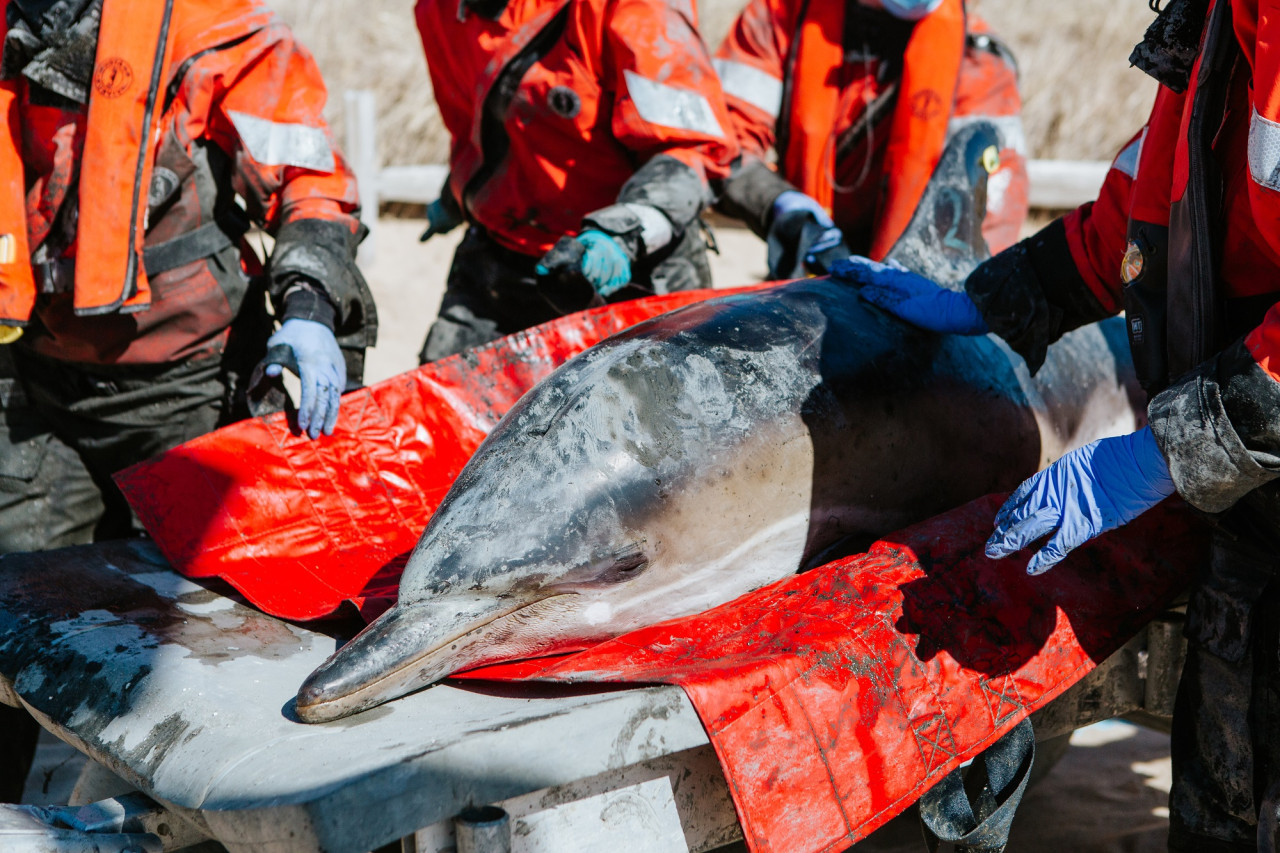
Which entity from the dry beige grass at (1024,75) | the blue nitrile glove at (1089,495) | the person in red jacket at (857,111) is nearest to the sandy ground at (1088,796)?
the blue nitrile glove at (1089,495)

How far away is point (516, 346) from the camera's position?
2865mm

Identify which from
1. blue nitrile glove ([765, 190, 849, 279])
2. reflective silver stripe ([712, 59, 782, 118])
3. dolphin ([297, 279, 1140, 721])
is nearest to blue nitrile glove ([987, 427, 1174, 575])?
dolphin ([297, 279, 1140, 721])

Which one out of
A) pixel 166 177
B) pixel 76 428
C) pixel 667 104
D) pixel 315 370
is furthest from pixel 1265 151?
pixel 76 428

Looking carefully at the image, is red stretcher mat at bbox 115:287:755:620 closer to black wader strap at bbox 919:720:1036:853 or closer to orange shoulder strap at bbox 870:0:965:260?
black wader strap at bbox 919:720:1036:853

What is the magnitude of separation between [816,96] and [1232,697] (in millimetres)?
2711

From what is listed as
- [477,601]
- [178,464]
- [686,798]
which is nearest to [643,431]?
[477,601]

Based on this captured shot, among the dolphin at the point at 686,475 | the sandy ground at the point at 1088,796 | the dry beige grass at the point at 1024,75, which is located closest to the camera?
the dolphin at the point at 686,475

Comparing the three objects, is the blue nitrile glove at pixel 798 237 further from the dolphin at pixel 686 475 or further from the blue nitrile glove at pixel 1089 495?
the blue nitrile glove at pixel 1089 495

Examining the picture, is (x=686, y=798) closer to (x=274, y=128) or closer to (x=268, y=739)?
(x=268, y=739)

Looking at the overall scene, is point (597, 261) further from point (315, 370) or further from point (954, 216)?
point (954, 216)

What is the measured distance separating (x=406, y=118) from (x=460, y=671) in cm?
896

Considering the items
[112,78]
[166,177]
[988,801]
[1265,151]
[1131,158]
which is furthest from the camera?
[166,177]

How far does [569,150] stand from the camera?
350 cm

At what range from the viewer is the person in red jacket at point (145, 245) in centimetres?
262
